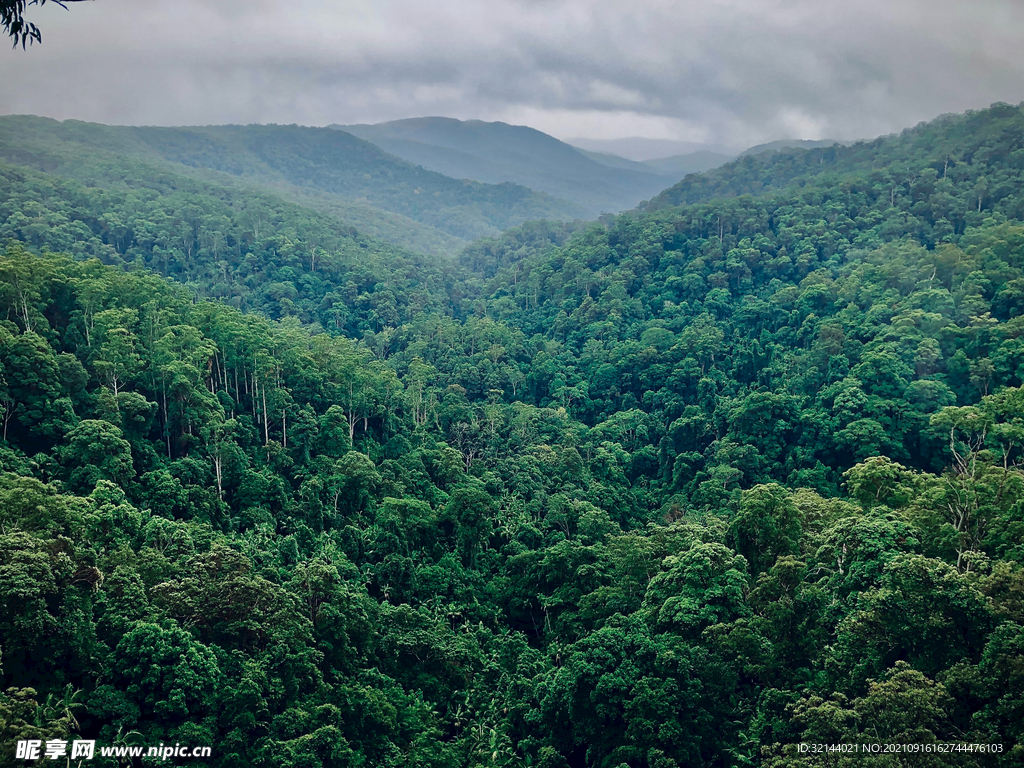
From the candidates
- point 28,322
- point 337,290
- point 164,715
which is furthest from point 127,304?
point 337,290

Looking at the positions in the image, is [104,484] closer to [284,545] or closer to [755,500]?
[284,545]

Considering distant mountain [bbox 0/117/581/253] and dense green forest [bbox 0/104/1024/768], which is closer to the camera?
dense green forest [bbox 0/104/1024/768]

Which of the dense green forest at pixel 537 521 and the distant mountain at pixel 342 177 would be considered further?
the distant mountain at pixel 342 177

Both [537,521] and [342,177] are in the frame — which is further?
[342,177]

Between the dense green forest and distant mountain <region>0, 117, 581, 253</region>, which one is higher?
distant mountain <region>0, 117, 581, 253</region>
